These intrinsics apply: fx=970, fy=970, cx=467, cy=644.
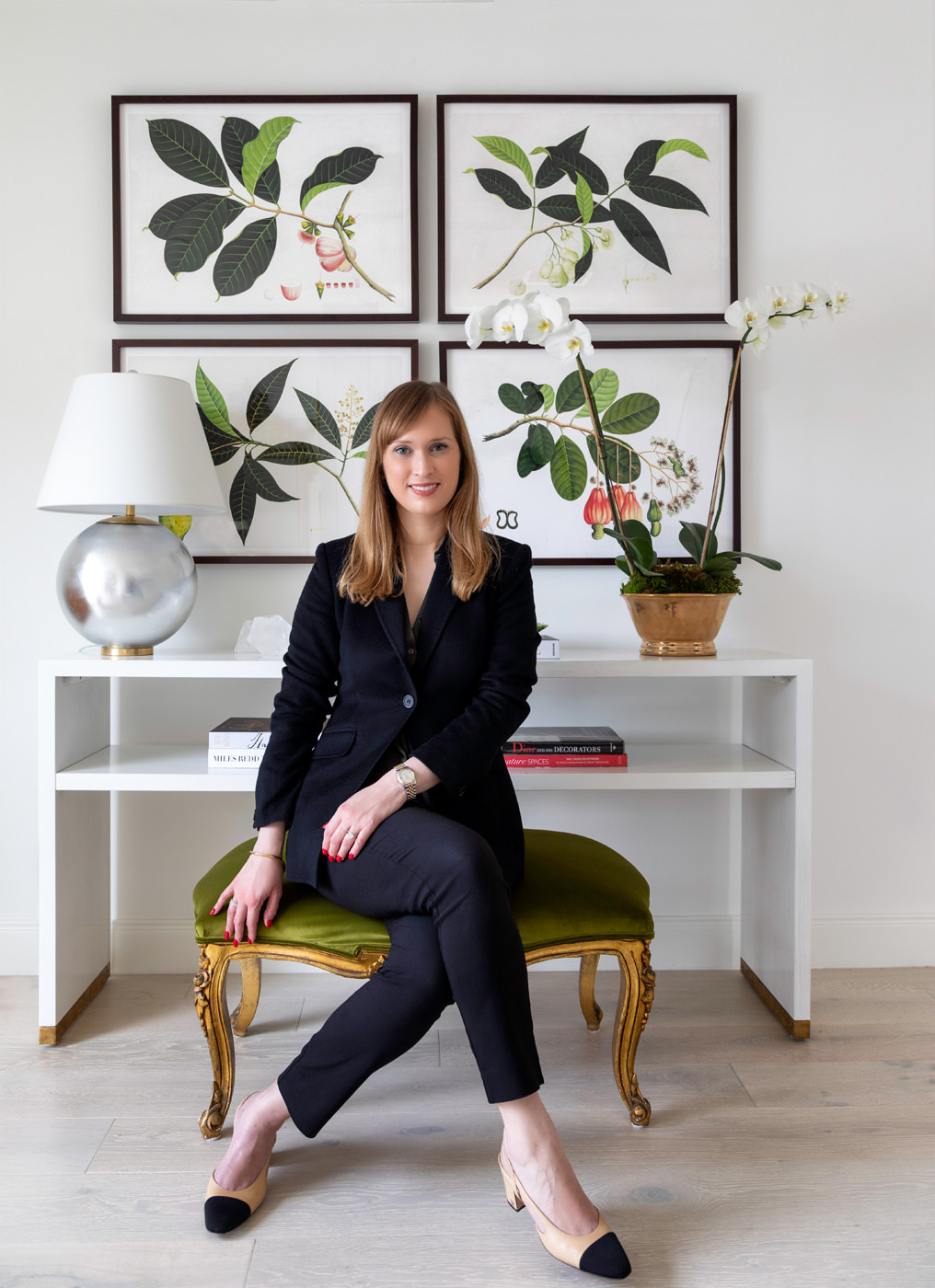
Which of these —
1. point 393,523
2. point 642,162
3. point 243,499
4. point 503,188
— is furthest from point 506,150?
point 393,523

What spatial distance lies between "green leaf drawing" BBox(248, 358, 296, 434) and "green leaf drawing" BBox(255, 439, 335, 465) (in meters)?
0.07

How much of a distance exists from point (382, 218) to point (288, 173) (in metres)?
0.24

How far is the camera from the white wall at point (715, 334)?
2.28 metres

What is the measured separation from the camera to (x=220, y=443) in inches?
91.2

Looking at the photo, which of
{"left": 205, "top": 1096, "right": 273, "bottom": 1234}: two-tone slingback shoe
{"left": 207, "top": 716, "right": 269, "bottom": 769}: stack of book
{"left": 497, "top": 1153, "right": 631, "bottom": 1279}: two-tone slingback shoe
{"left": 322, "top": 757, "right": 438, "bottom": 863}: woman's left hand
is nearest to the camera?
{"left": 497, "top": 1153, "right": 631, "bottom": 1279}: two-tone slingback shoe

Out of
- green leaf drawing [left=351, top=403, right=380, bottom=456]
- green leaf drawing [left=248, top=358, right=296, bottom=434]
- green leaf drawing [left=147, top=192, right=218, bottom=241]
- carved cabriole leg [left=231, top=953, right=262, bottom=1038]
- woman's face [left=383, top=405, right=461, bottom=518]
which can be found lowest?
carved cabriole leg [left=231, top=953, right=262, bottom=1038]

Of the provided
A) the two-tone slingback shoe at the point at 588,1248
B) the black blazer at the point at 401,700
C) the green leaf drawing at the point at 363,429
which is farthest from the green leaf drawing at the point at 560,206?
the two-tone slingback shoe at the point at 588,1248

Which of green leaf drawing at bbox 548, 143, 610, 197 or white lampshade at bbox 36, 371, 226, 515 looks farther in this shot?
green leaf drawing at bbox 548, 143, 610, 197

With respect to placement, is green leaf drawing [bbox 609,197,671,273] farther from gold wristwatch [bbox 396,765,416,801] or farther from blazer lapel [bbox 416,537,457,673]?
gold wristwatch [bbox 396,765,416,801]

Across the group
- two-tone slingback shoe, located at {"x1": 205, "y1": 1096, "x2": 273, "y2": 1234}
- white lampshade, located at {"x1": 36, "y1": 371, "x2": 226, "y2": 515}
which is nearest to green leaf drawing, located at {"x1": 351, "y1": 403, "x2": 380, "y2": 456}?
white lampshade, located at {"x1": 36, "y1": 371, "x2": 226, "y2": 515}

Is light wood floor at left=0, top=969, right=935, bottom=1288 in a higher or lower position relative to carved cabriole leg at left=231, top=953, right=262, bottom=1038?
lower

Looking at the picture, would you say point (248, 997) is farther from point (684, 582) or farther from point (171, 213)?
point (171, 213)

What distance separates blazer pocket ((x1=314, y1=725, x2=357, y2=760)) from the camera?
63.0 inches

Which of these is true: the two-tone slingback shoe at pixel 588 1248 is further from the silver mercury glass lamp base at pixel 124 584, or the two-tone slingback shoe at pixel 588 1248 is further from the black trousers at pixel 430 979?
the silver mercury glass lamp base at pixel 124 584
